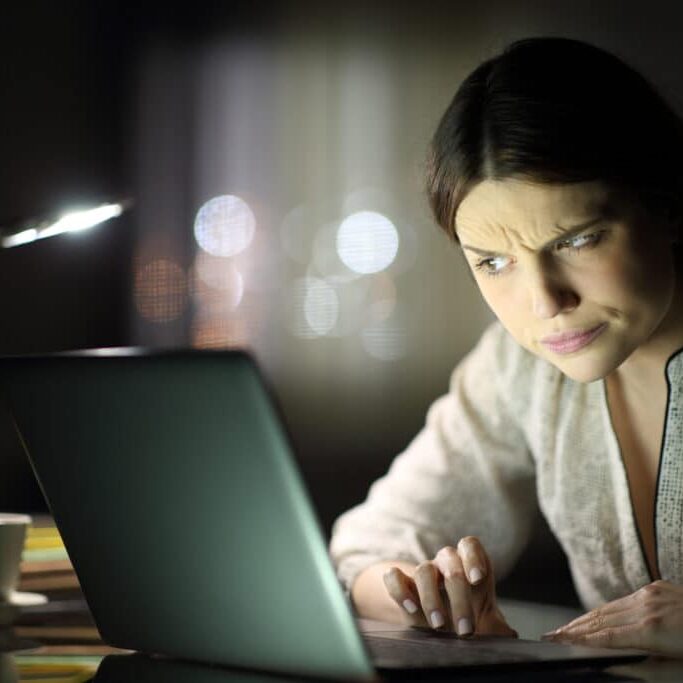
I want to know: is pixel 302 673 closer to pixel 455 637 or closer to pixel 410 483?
pixel 455 637

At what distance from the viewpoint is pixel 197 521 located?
2.50 feet

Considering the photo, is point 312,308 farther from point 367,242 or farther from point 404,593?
point 404,593

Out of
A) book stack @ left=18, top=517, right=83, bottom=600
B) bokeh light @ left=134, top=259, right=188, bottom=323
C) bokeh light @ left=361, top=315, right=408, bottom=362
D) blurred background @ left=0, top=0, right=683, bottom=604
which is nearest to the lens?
book stack @ left=18, top=517, right=83, bottom=600

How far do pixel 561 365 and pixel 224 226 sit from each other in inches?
91.8

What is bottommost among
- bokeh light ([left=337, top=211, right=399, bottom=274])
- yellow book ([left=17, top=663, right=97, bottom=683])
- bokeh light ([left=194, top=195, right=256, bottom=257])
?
yellow book ([left=17, top=663, right=97, bottom=683])

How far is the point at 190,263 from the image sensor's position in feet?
11.3

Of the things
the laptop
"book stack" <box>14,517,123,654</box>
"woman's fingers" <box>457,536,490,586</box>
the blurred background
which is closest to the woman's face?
"woman's fingers" <box>457,536,490,586</box>

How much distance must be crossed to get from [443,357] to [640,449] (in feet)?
5.81

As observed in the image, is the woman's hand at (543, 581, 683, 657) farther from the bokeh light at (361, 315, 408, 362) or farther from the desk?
the bokeh light at (361, 315, 408, 362)

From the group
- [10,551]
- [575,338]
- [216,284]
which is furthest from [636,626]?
[216,284]

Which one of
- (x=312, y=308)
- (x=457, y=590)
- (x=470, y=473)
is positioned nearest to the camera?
(x=457, y=590)

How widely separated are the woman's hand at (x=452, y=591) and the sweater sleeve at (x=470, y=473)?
411 mm

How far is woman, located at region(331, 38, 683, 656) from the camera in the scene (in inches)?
44.2

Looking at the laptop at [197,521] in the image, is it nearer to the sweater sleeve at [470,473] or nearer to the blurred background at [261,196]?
the sweater sleeve at [470,473]
